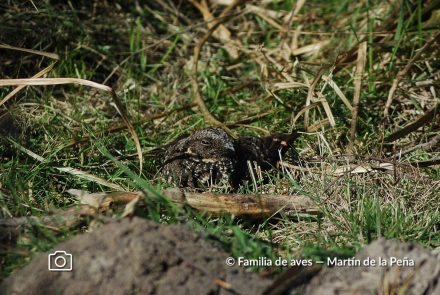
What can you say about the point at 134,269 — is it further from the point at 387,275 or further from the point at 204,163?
the point at 204,163

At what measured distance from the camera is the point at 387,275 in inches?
117

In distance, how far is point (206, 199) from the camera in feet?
12.9

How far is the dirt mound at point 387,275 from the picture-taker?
2943mm

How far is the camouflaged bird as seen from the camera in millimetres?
4477

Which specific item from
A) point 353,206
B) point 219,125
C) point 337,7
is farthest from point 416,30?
point 353,206

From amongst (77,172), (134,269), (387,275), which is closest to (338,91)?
(77,172)

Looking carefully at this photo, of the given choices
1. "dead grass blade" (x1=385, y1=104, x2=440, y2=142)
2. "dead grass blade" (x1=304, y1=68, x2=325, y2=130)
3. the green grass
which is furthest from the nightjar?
"dead grass blade" (x1=385, y1=104, x2=440, y2=142)

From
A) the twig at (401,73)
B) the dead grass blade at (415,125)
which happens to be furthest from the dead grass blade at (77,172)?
the twig at (401,73)

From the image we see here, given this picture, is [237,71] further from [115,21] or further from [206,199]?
[206,199]

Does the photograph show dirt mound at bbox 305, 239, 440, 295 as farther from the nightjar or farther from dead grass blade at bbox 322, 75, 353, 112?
dead grass blade at bbox 322, 75, 353, 112

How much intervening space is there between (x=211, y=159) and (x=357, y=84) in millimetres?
1349

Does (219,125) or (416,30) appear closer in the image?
(219,125)

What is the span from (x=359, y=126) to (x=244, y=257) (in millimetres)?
2201

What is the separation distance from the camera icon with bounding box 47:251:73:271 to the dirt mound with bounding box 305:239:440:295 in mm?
1027
